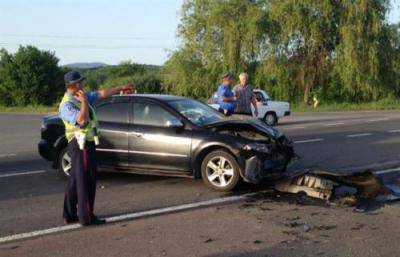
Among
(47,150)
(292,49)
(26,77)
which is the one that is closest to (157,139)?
(47,150)

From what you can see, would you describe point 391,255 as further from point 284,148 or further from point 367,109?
→ point 367,109

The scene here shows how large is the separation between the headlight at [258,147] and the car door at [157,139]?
3.10 ft

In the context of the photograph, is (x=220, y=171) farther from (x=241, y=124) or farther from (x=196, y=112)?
(x=196, y=112)

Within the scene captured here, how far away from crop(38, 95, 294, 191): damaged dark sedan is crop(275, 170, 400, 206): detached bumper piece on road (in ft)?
1.83

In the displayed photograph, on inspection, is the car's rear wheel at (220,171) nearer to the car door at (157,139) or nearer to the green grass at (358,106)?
the car door at (157,139)

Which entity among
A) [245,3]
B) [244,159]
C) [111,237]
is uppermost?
[245,3]

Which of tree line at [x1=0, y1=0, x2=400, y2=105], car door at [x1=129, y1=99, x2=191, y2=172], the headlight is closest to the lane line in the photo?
the headlight

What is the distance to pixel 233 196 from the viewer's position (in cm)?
888

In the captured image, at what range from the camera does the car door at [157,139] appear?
9.58 meters

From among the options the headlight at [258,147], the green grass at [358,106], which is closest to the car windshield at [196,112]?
the headlight at [258,147]

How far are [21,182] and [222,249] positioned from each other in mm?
5271

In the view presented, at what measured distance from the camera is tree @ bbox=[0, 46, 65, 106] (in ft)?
214

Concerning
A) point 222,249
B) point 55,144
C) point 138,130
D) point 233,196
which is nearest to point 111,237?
point 222,249

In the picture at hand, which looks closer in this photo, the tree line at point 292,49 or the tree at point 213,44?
the tree line at point 292,49
